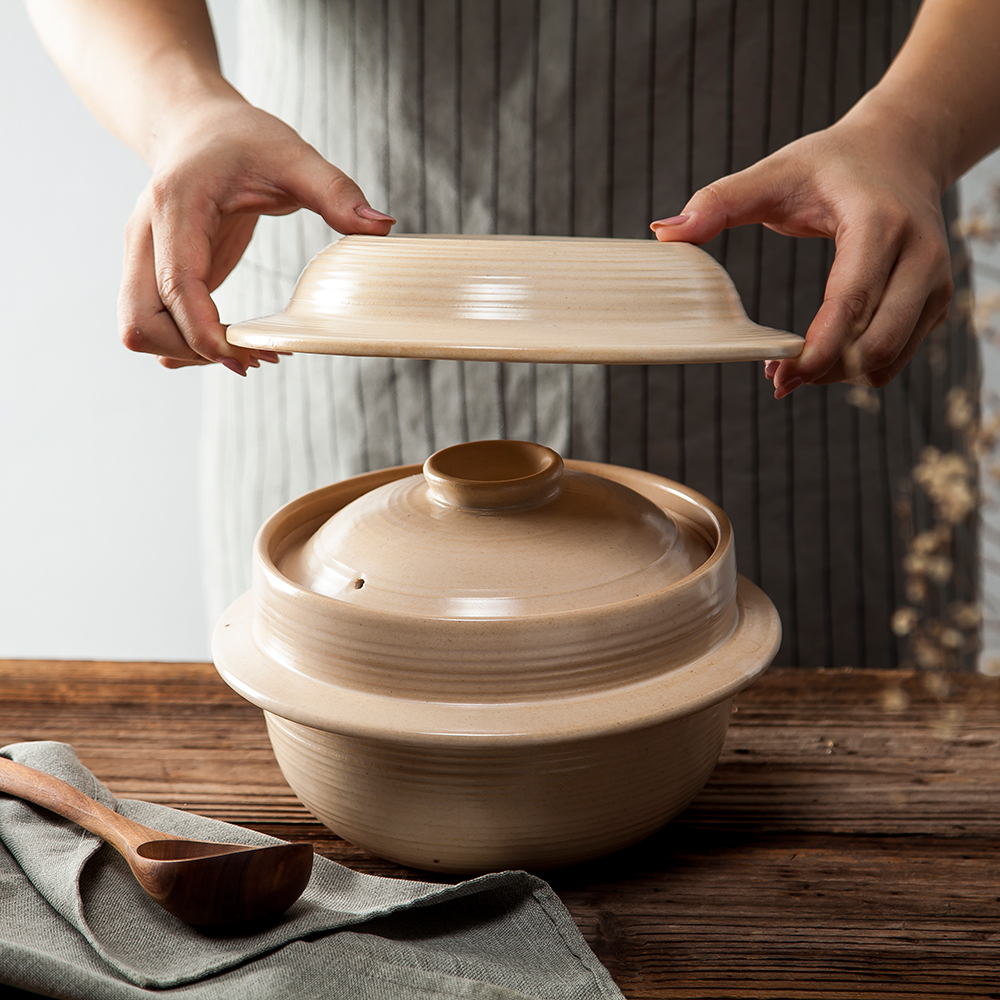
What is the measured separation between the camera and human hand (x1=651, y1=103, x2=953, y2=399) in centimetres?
63

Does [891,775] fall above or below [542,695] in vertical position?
below

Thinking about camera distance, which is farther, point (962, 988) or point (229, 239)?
point (229, 239)

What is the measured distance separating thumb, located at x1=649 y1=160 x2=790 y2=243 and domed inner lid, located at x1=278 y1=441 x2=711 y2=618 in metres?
0.16

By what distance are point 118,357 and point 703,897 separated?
1.74 metres

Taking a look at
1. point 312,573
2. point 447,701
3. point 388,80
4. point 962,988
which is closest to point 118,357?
point 388,80

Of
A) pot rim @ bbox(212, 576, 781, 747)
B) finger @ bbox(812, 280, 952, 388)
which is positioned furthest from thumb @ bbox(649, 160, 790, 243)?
pot rim @ bbox(212, 576, 781, 747)

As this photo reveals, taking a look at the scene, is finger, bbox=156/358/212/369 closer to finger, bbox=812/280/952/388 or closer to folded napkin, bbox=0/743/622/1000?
folded napkin, bbox=0/743/622/1000

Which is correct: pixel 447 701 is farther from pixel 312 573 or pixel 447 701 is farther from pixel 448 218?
pixel 448 218

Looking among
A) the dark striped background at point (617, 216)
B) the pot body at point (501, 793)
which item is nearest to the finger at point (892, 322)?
the pot body at point (501, 793)

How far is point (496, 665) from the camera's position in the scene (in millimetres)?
523

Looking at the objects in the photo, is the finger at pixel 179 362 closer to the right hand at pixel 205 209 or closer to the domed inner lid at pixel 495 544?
the right hand at pixel 205 209

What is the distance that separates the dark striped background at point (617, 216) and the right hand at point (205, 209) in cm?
34

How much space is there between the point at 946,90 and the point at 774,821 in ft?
1.91

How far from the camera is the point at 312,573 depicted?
0.63 meters
